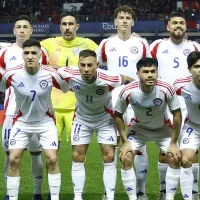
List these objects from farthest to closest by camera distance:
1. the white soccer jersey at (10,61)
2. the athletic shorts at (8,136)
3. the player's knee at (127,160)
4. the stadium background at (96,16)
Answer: the stadium background at (96,16) < the white soccer jersey at (10,61) < the athletic shorts at (8,136) < the player's knee at (127,160)

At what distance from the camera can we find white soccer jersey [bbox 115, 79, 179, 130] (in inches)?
264

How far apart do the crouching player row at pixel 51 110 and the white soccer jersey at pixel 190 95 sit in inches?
26.8

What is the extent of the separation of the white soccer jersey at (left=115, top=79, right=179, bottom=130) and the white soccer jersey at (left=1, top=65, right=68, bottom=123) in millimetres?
732

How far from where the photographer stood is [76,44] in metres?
8.02

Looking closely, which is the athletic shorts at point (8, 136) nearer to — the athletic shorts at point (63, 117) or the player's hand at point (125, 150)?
the athletic shorts at point (63, 117)

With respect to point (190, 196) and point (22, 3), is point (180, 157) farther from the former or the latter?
point (22, 3)

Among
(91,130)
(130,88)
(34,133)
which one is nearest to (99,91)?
(130,88)

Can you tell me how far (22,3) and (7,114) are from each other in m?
26.9

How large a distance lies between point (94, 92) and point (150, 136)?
83 cm

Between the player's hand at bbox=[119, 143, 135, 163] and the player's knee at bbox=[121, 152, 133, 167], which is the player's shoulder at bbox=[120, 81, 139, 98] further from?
the player's knee at bbox=[121, 152, 133, 167]

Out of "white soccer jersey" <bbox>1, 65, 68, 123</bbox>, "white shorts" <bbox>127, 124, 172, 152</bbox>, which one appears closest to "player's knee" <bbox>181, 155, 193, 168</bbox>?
"white shorts" <bbox>127, 124, 172, 152</bbox>

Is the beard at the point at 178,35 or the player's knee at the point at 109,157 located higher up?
the beard at the point at 178,35

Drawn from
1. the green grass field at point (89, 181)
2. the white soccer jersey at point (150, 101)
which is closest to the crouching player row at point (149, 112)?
the white soccer jersey at point (150, 101)

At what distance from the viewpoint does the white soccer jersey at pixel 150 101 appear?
6.71 metres
